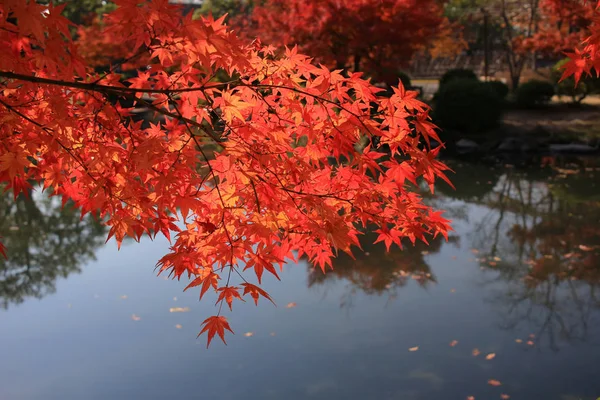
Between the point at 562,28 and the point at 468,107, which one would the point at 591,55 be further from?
the point at 562,28

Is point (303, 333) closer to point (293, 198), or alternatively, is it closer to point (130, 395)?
point (130, 395)

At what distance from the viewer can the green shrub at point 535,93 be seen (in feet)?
54.6

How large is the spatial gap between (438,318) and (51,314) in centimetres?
344

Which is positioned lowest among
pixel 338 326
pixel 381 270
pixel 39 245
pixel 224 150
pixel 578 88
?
pixel 338 326

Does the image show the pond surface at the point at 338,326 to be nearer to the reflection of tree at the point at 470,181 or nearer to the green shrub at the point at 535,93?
the reflection of tree at the point at 470,181

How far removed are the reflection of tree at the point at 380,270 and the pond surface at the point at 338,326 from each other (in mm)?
22

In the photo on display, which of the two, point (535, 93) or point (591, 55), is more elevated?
point (535, 93)

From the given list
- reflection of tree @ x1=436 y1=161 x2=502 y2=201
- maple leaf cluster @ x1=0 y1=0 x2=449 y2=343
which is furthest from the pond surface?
reflection of tree @ x1=436 y1=161 x2=502 y2=201

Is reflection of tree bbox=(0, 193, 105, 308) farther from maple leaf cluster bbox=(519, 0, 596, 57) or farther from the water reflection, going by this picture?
maple leaf cluster bbox=(519, 0, 596, 57)

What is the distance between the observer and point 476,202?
946 cm

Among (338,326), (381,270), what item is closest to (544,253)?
(381,270)

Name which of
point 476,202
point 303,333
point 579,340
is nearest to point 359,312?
point 303,333

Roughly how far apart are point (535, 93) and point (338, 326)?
13.7 m

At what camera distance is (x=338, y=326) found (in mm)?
5078
